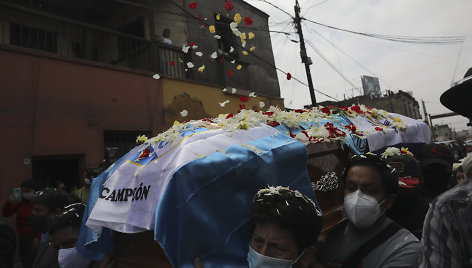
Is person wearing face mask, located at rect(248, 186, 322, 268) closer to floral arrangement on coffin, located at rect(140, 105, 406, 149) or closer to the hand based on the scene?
the hand

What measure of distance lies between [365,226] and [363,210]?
5.0 inches

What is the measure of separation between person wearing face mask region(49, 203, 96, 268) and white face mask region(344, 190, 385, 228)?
2.12m

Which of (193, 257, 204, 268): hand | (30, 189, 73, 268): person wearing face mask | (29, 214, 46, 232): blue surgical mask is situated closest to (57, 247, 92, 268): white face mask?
(30, 189, 73, 268): person wearing face mask

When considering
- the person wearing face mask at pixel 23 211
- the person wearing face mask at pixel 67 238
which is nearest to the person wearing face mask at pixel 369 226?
the person wearing face mask at pixel 67 238

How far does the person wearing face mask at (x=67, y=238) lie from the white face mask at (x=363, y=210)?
2.12 meters

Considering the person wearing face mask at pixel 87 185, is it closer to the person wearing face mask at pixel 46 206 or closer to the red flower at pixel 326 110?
the person wearing face mask at pixel 46 206

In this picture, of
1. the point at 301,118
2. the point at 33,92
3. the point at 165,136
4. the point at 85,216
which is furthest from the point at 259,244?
the point at 33,92

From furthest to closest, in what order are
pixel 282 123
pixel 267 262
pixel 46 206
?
pixel 46 206 → pixel 282 123 → pixel 267 262

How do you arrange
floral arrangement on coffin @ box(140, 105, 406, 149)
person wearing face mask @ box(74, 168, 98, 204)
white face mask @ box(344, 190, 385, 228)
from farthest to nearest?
person wearing face mask @ box(74, 168, 98, 204), floral arrangement on coffin @ box(140, 105, 406, 149), white face mask @ box(344, 190, 385, 228)

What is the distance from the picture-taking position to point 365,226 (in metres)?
2.03

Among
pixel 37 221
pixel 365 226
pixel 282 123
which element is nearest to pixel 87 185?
pixel 37 221

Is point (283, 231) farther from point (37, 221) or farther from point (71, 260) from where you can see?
point (37, 221)

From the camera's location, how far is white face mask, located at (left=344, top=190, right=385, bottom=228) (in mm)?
1981

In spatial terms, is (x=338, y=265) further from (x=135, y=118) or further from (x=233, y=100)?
(x=233, y=100)
